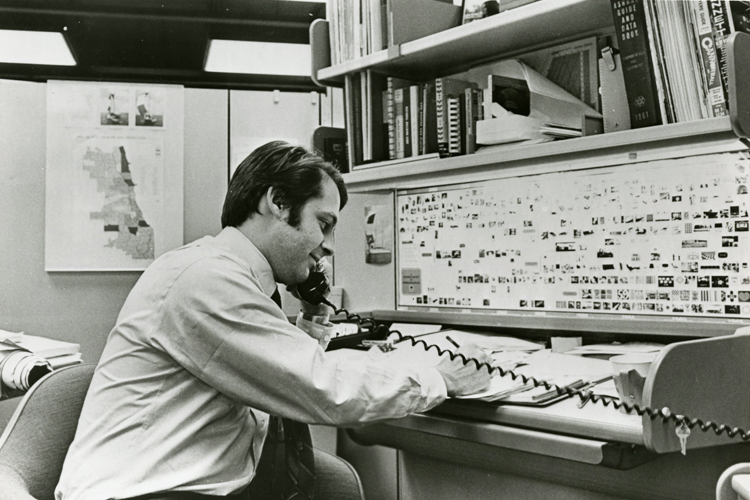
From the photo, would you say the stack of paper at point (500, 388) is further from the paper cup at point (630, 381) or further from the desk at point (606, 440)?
the paper cup at point (630, 381)

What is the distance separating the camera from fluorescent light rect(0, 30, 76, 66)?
460cm

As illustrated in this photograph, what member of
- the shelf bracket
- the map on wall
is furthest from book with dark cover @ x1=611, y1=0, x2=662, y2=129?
the map on wall

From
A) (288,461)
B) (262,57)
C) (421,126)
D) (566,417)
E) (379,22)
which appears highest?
(262,57)

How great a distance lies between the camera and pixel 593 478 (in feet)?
5.54

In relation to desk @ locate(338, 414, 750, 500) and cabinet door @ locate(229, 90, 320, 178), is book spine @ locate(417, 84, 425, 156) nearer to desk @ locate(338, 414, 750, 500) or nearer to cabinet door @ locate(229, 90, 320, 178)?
cabinet door @ locate(229, 90, 320, 178)

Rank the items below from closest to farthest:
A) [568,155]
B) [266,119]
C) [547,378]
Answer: [547,378] → [568,155] → [266,119]

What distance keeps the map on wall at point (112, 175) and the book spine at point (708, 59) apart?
179 cm

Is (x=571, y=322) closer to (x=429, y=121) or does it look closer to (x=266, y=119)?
(x=429, y=121)

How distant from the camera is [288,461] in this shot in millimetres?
1546

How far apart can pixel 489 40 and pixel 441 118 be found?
26 cm

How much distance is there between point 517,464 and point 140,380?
0.99 metres

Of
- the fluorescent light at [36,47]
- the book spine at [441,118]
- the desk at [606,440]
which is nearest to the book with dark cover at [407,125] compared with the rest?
the book spine at [441,118]

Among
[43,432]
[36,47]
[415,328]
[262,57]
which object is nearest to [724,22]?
[415,328]

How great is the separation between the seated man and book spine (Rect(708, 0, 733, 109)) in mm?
779
